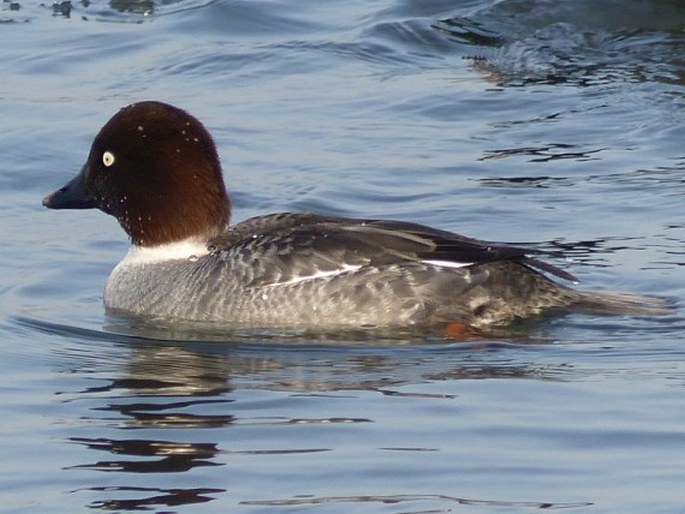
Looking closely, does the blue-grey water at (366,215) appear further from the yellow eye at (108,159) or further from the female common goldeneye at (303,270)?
the yellow eye at (108,159)

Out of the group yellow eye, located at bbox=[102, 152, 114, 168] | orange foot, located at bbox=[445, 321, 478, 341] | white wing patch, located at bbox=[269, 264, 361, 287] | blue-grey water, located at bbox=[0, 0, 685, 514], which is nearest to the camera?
blue-grey water, located at bbox=[0, 0, 685, 514]

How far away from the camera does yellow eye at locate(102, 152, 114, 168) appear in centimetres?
1012

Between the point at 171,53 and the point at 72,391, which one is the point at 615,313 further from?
the point at 171,53

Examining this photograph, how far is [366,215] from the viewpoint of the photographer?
11805mm

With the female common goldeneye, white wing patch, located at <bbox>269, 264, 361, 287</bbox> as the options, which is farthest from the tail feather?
white wing patch, located at <bbox>269, 264, 361, 287</bbox>

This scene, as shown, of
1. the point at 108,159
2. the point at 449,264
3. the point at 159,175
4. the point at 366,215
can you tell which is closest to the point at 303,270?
the point at 449,264

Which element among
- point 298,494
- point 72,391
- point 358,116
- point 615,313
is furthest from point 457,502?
point 358,116

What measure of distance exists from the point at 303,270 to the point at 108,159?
1408 millimetres

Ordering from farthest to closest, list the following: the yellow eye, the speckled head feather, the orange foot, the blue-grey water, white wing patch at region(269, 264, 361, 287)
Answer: the yellow eye < the speckled head feather < white wing patch at region(269, 264, 361, 287) < the orange foot < the blue-grey water

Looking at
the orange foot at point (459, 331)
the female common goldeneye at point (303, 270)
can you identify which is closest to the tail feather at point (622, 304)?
the female common goldeneye at point (303, 270)

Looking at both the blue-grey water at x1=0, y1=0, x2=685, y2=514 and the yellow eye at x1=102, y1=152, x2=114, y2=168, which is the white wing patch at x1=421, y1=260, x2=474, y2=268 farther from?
the yellow eye at x1=102, y1=152, x2=114, y2=168

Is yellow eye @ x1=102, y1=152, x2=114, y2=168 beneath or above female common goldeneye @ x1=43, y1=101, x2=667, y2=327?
above

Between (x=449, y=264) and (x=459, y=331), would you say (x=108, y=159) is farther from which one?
(x=459, y=331)

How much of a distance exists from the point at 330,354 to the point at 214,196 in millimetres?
1441
